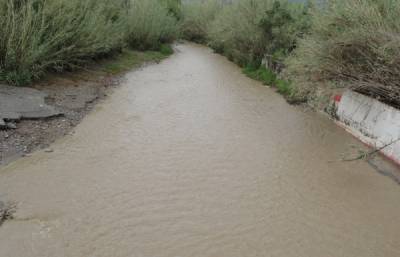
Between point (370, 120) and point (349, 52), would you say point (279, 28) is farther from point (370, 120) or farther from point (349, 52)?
point (370, 120)

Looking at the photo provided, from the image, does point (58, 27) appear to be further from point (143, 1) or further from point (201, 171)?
point (143, 1)

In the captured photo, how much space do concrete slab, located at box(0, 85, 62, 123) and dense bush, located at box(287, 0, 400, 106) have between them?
18.4 feet

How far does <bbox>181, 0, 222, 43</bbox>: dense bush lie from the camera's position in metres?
31.4

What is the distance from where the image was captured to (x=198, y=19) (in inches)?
1268

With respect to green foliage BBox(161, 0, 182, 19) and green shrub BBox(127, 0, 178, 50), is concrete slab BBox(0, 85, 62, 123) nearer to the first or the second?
green shrub BBox(127, 0, 178, 50)

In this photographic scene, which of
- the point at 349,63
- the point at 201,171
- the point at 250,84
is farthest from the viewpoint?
the point at 250,84

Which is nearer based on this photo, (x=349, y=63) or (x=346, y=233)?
(x=346, y=233)

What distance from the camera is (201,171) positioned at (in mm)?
6137

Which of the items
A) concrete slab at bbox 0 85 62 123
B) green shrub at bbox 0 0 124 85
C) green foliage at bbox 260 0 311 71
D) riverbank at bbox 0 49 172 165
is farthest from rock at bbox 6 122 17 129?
green foliage at bbox 260 0 311 71

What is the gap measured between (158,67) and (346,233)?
520 inches

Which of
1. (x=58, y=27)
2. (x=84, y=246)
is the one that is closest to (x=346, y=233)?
(x=84, y=246)

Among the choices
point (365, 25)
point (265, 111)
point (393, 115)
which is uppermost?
point (365, 25)

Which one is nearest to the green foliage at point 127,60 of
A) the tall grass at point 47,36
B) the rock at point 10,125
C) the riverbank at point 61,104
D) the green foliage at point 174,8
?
the riverbank at point 61,104

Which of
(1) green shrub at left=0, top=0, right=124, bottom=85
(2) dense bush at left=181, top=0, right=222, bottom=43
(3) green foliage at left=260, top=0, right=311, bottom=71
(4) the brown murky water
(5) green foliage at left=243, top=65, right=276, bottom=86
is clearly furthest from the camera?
(2) dense bush at left=181, top=0, right=222, bottom=43
